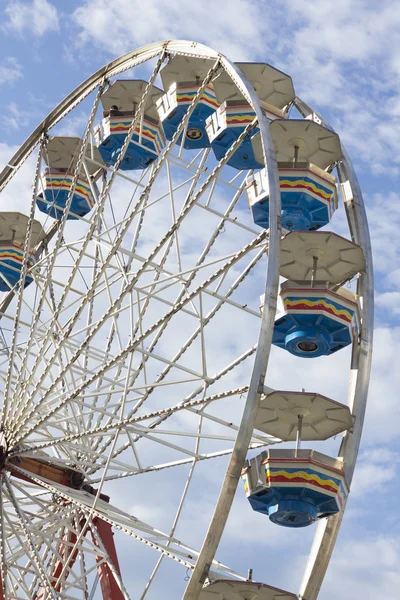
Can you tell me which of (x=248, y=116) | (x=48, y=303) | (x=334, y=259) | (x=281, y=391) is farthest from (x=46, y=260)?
(x=281, y=391)

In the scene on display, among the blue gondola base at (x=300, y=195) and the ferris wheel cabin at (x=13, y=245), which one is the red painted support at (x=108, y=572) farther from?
the blue gondola base at (x=300, y=195)

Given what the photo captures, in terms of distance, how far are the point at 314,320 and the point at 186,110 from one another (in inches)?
207

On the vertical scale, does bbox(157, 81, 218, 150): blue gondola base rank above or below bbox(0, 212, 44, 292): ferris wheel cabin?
above

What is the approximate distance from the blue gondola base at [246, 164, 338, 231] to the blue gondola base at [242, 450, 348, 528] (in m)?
3.69

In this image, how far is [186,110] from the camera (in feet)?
61.9

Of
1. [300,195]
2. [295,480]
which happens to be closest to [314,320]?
[300,195]

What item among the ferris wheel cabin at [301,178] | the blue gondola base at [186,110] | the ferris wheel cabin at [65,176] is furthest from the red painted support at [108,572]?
the blue gondola base at [186,110]

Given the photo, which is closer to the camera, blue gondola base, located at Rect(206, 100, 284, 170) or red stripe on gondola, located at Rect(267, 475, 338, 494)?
red stripe on gondola, located at Rect(267, 475, 338, 494)

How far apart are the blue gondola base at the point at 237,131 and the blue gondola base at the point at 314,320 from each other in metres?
3.27

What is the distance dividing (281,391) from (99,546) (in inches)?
226

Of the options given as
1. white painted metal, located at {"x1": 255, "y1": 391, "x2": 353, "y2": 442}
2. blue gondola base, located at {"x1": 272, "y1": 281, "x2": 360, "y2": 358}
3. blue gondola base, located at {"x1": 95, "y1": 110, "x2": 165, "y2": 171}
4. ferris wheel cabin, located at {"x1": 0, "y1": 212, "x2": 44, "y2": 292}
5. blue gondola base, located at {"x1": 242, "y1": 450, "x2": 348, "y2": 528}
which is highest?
blue gondola base, located at {"x1": 95, "y1": 110, "x2": 165, "y2": 171}

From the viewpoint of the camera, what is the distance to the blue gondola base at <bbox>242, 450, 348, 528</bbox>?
1381 centimetres

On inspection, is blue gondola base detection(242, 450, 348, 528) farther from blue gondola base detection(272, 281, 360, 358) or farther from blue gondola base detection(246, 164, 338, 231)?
blue gondola base detection(246, 164, 338, 231)

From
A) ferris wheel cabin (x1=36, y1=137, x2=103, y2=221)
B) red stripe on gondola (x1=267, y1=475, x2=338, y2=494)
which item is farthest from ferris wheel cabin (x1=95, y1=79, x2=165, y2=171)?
red stripe on gondola (x1=267, y1=475, x2=338, y2=494)
